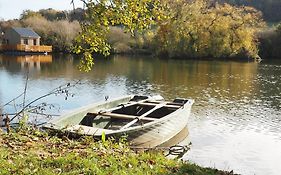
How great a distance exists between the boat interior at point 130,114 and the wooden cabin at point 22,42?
52.1m

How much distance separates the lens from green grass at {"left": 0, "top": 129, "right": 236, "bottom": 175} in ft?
19.5

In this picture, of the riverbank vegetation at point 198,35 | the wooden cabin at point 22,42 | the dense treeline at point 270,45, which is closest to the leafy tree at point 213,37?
the riverbank vegetation at point 198,35

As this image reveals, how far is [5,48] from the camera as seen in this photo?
6862 centimetres

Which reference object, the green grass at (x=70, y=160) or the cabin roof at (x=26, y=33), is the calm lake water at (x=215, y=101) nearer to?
the green grass at (x=70, y=160)

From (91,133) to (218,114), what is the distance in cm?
1014

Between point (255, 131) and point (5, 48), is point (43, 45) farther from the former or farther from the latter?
point (255, 131)

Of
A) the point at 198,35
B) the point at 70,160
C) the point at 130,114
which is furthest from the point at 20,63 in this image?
the point at 70,160

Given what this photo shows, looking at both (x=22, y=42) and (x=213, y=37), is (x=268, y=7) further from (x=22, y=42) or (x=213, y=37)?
(x=22, y=42)

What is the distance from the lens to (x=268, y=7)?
10206 cm

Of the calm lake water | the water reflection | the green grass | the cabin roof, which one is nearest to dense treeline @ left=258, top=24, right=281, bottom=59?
the calm lake water

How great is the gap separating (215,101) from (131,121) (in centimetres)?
1108

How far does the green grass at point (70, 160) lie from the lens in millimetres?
5930

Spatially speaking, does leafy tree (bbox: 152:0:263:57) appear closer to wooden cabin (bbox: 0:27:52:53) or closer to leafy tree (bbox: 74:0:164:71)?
wooden cabin (bbox: 0:27:52:53)

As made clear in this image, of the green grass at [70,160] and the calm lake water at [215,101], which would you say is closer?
the green grass at [70,160]
